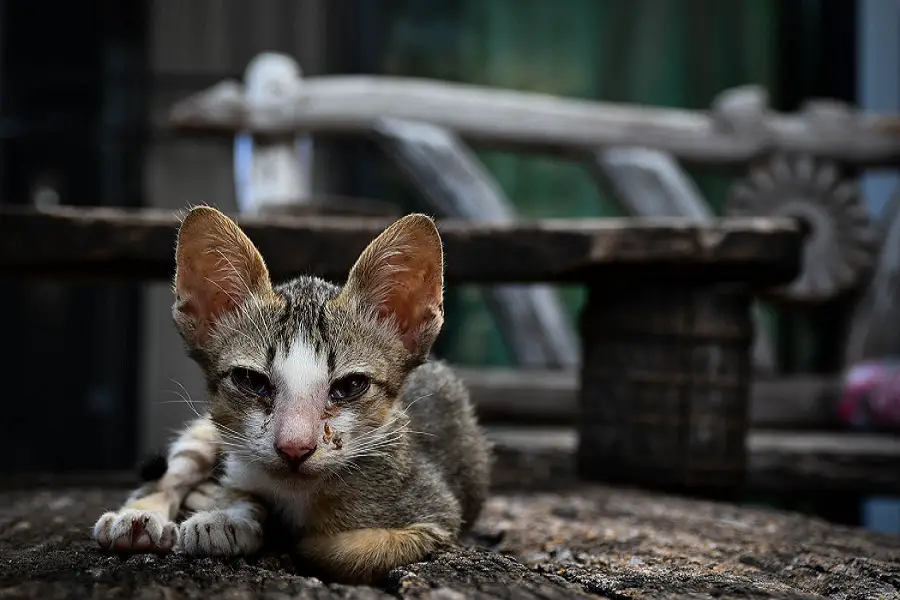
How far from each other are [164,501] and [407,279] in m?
0.80

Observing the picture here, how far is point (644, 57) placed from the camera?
7.48 m

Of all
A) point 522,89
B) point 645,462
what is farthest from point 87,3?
point 645,462

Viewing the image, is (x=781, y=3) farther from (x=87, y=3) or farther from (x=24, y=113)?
(x=24, y=113)

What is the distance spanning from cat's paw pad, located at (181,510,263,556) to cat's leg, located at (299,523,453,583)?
0.42 feet

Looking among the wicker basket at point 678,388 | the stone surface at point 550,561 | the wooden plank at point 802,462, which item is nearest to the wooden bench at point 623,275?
the wicker basket at point 678,388

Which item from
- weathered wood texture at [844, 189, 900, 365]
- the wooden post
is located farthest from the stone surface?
weathered wood texture at [844, 189, 900, 365]

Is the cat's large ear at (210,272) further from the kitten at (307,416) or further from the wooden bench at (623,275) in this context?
the wooden bench at (623,275)

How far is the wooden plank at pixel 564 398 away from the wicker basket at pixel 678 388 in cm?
151

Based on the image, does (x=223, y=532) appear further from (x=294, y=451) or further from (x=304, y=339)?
(x=304, y=339)

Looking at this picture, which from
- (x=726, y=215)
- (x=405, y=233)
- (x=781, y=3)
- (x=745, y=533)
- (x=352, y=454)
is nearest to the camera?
(x=352, y=454)

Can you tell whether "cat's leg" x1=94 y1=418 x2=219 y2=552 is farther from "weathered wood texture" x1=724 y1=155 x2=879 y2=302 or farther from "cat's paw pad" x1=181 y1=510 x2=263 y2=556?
"weathered wood texture" x1=724 y1=155 x2=879 y2=302

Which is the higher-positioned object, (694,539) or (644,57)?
(644,57)

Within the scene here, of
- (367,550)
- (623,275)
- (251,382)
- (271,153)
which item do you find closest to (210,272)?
(251,382)

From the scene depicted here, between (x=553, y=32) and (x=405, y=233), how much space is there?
577 cm
